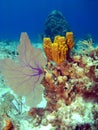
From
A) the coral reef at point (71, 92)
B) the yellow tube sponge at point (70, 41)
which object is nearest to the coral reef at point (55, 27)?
the yellow tube sponge at point (70, 41)

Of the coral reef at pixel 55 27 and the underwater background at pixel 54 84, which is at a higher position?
the coral reef at pixel 55 27

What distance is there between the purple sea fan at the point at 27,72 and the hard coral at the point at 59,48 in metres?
0.21

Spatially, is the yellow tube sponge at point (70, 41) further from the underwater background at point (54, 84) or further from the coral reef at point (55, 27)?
the coral reef at point (55, 27)

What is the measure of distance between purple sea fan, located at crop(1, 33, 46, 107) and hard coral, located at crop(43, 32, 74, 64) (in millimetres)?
213

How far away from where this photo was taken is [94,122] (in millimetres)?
3275

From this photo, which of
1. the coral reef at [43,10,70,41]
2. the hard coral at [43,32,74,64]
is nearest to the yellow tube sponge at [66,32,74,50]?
the hard coral at [43,32,74,64]

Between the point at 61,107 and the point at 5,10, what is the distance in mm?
144192

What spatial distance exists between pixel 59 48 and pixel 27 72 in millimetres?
560

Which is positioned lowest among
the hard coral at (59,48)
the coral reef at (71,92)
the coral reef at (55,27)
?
the coral reef at (71,92)

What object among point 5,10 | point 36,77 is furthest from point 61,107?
point 5,10

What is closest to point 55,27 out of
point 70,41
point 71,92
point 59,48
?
point 70,41

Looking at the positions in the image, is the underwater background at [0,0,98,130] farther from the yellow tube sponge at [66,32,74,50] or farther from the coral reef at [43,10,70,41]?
the coral reef at [43,10,70,41]

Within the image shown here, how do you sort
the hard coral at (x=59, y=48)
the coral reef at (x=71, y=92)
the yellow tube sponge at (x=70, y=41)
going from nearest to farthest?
the coral reef at (x=71, y=92) < the hard coral at (x=59, y=48) < the yellow tube sponge at (x=70, y=41)

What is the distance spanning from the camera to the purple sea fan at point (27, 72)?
3.49 m
